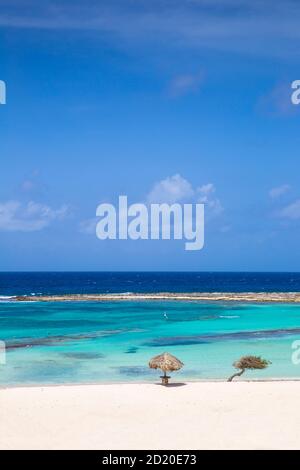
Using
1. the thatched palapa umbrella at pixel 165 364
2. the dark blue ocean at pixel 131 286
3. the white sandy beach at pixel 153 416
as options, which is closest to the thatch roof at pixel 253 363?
the white sandy beach at pixel 153 416

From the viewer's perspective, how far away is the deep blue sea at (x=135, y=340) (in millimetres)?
22719

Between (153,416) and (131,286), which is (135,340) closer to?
(153,416)

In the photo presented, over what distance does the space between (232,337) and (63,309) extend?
24186mm

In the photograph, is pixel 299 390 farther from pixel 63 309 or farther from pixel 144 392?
pixel 63 309

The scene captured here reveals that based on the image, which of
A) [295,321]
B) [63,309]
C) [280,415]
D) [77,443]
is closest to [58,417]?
[77,443]

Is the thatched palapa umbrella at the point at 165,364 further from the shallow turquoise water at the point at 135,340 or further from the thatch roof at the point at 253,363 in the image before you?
the shallow turquoise water at the point at 135,340

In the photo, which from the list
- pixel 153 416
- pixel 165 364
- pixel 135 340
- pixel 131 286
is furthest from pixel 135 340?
pixel 131 286

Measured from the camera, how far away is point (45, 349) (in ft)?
94.8

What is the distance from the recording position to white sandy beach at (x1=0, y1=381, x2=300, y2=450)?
12.3 metres

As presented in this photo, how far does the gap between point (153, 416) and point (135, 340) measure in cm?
1851

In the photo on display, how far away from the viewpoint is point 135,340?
1300 inches

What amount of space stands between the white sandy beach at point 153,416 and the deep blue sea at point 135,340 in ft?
12.5
